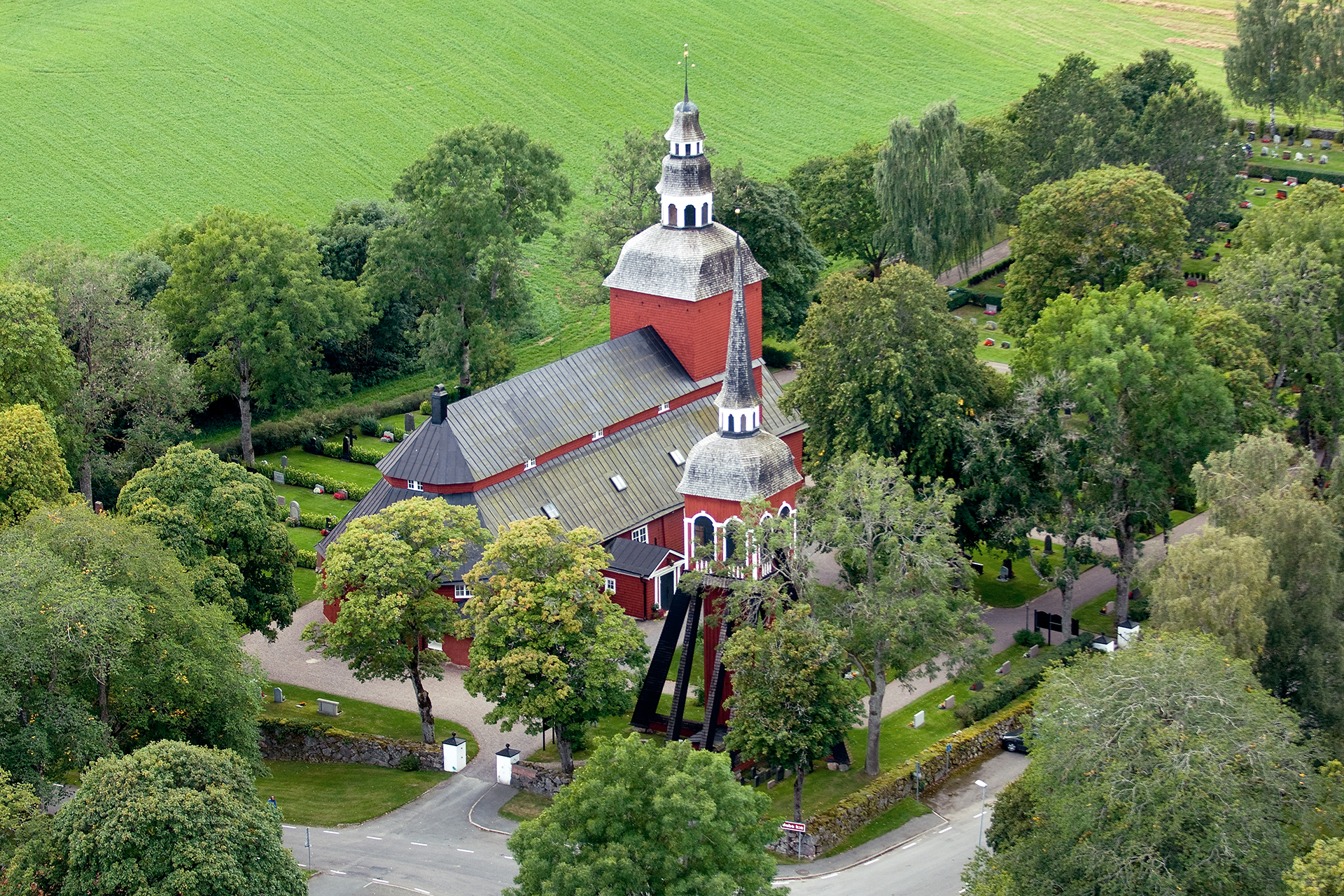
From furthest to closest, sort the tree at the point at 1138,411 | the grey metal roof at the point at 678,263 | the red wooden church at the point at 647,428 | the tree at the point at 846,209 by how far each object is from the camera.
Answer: the tree at the point at 846,209
the grey metal roof at the point at 678,263
the tree at the point at 1138,411
the red wooden church at the point at 647,428

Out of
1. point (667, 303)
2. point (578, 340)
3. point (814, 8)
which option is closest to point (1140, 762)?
point (667, 303)

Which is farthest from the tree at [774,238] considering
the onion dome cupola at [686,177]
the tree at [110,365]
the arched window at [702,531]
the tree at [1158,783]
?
the tree at [1158,783]

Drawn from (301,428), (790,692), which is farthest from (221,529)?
(301,428)

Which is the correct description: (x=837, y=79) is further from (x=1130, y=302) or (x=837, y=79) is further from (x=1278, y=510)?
(x=1278, y=510)

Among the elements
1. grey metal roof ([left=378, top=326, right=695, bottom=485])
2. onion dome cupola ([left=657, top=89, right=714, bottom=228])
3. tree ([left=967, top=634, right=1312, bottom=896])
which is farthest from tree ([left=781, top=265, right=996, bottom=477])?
tree ([left=967, top=634, right=1312, bottom=896])

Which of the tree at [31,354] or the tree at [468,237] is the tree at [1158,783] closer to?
the tree at [31,354]
